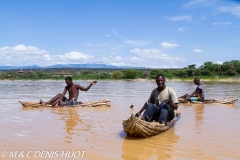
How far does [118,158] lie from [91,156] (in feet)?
1.44

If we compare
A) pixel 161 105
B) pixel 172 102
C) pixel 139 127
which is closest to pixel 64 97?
pixel 161 105

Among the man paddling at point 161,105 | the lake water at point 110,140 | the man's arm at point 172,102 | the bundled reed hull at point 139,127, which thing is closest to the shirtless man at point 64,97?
the lake water at point 110,140

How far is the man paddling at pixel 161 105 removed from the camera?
5695 mm

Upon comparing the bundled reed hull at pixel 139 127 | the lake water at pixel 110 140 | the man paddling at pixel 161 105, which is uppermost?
the man paddling at pixel 161 105

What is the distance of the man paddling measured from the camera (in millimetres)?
5695

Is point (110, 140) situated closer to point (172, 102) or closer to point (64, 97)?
point (172, 102)

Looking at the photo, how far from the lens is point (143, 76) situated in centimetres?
6109

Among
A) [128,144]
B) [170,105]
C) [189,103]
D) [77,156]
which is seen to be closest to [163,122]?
[170,105]

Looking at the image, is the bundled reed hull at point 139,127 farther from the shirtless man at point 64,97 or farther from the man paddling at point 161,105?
the shirtless man at point 64,97

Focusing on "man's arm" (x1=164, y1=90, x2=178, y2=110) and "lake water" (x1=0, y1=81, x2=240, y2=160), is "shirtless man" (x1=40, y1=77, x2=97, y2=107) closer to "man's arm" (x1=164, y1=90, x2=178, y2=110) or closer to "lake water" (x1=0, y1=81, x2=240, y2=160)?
"lake water" (x1=0, y1=81, x2=240, y2=160)

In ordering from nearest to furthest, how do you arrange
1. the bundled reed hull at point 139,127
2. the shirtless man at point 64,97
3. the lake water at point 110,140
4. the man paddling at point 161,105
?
the lake water at point 110,140, the bundled reed hull at point 139,127, the man paddling at point 161,105, the shirtless man at point 64,97

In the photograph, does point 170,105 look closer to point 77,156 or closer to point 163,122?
point 163,122

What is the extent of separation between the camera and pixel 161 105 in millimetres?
5789

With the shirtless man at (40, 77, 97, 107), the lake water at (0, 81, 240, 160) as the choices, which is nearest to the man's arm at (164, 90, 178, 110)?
the lake water at (0, 81, 240, 160)
